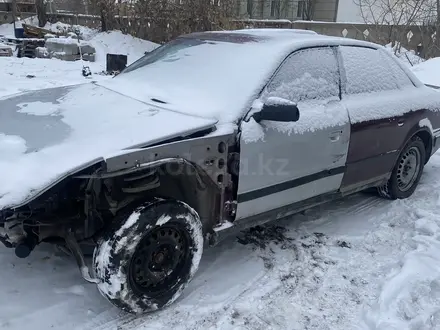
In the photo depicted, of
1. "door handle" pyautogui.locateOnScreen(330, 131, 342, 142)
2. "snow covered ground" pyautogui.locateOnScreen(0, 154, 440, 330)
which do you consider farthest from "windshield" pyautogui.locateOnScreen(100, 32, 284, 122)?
"snow covered ground" pyautogui.locateOnScreen(0, 154, 440, 330)

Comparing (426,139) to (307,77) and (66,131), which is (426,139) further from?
(66,131)

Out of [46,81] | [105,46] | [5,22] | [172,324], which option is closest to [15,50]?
[105,46]

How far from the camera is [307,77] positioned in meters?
3.64

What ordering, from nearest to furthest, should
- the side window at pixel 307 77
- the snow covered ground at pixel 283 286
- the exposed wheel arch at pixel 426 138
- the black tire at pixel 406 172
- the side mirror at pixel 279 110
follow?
the snow covered ground at pixel 283 286, the side mirror at pixel 279 110, the side window at pixel 307 77, the black tire at pixel 406 172, the exposed wheel arch at pixel 426 138

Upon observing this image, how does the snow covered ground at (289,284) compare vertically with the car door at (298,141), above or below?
below

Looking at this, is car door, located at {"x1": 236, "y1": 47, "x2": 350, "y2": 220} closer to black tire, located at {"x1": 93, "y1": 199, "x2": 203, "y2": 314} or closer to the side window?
the side window

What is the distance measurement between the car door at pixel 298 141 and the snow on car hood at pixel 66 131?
46 centimetres

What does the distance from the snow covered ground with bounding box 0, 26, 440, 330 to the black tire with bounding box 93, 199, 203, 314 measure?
158 mm

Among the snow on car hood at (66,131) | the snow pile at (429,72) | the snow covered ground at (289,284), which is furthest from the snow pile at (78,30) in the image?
the snow covered ground at (289,284)

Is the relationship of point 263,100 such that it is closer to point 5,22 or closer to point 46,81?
point 46,81

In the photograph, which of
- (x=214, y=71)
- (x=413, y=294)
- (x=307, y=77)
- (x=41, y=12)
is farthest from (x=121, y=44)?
(x=413, y=294)

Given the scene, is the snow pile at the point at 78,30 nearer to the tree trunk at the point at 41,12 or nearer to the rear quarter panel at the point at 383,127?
the tree trunk at the point at 41,12

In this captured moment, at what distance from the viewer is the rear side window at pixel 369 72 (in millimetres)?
4012

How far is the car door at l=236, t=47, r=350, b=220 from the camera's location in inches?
125
